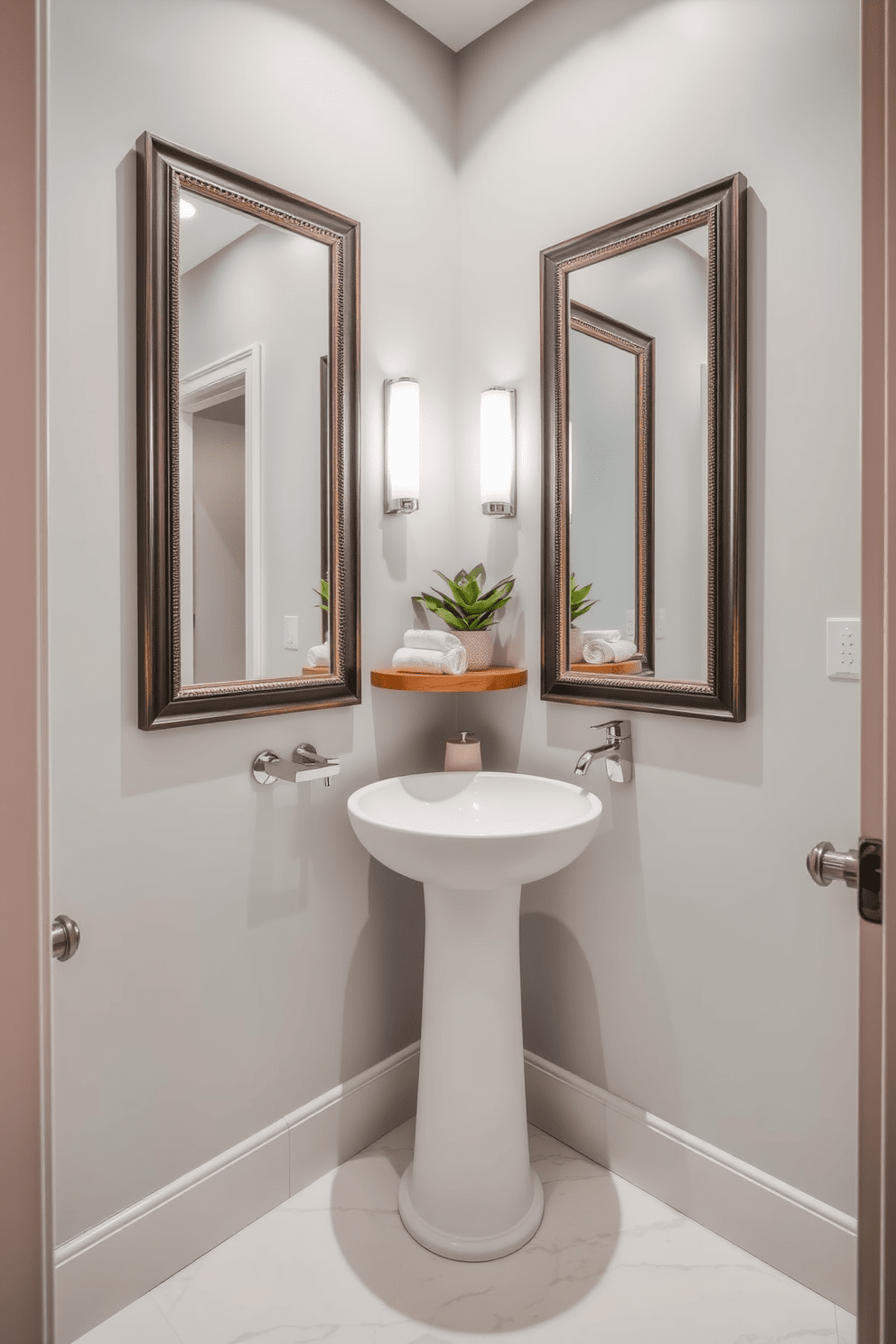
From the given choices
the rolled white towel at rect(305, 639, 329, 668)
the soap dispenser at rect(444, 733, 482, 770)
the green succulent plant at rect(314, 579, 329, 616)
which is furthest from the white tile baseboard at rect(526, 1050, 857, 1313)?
the green succulent plant at rect(314, 579, 329, 616)

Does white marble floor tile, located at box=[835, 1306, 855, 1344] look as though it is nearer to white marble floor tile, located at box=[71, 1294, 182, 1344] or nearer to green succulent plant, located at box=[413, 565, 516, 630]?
white marble floor tile, located at box=[71, 1294, 182, 1344]

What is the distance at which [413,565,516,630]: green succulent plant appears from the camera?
1798 millimetres

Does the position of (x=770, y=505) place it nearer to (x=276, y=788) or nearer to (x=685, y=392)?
(x=685, y=392)

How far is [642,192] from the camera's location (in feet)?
5.06

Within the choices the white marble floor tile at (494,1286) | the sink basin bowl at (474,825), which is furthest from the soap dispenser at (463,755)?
the white marble floor tile at (494,1286)

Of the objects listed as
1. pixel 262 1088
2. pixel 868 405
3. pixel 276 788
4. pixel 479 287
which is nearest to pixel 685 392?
pixel 479 287

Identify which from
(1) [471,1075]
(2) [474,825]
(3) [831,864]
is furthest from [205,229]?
(1) [471,1075]

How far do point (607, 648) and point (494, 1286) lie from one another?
1255 mm

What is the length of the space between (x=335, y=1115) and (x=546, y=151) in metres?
2.27

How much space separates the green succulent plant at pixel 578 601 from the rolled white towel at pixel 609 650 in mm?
70

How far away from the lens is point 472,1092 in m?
1.45

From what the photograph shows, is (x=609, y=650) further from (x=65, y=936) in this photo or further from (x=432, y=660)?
(x=65, y=936)

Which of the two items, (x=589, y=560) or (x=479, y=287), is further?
(x=479, y=287)

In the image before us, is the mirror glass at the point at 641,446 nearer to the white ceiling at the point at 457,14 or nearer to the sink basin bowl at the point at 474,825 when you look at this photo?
the sink basin bowl at the point at 474,825
